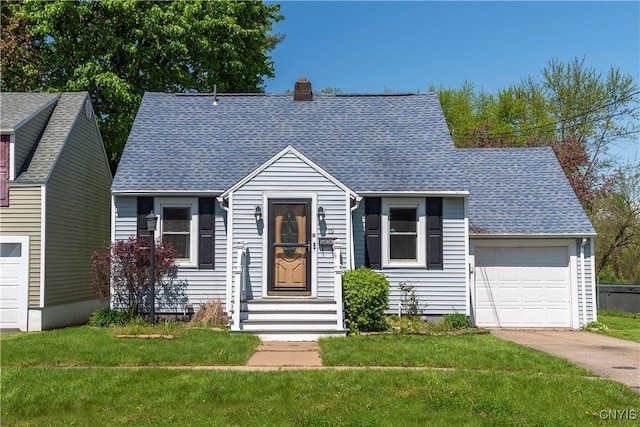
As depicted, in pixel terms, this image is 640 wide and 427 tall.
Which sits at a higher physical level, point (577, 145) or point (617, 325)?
point (577, 145)

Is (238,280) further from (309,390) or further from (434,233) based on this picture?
(309,390)

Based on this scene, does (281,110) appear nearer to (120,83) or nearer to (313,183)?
(313,183)

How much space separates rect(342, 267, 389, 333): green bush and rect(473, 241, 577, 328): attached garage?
402 centimetres

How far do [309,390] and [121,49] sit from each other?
1922 centimetres

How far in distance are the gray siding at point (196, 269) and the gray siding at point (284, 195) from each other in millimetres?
1060

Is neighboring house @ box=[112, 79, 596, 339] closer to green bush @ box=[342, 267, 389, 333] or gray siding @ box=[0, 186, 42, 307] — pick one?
green bush @ box=[342, 267, 389, 333]

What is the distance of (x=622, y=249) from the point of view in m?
27.8

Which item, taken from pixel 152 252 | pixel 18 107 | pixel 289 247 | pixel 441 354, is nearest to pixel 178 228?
pixel 152 252

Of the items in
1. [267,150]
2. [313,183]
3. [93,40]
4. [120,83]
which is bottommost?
[313,183]

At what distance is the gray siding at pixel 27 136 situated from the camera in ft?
47.3

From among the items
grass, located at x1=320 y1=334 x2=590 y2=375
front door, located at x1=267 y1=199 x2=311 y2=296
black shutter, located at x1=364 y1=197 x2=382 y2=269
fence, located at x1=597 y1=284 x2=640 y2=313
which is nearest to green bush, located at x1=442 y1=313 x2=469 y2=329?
black shutter, located at x1=364 y1=197 x2=382 y2=269

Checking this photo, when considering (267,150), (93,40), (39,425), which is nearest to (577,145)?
(267,150)

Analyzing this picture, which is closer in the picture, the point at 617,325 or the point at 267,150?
the point at 267,150

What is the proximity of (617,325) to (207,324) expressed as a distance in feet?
36.6
